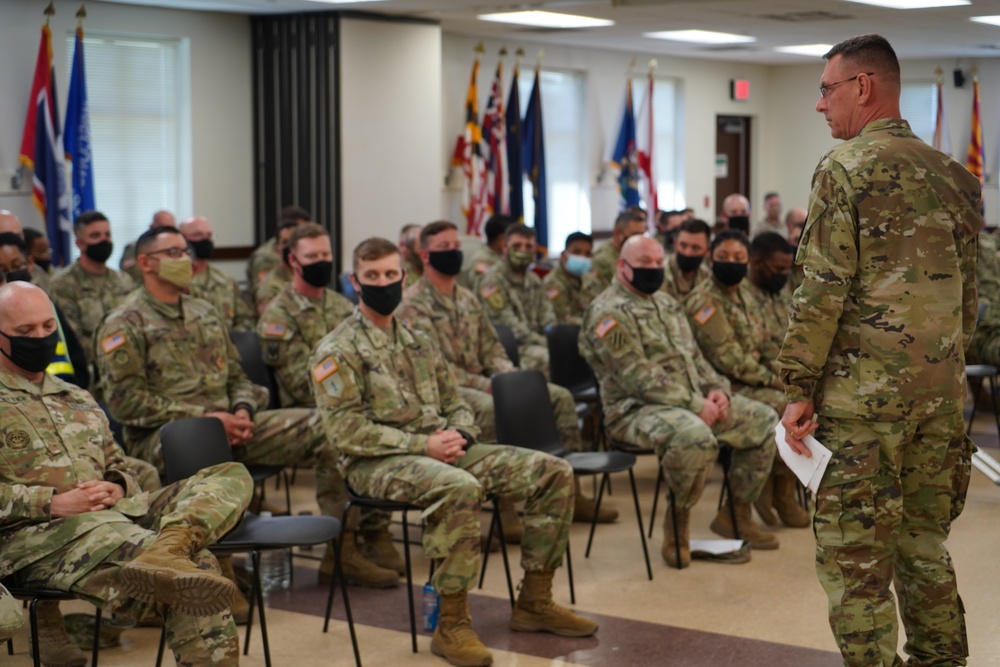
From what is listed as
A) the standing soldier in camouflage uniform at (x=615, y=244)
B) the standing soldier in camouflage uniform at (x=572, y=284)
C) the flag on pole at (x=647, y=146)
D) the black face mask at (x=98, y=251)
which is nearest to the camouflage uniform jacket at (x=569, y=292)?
the standing soldier in camouflage uniform at (x=572, y=284)

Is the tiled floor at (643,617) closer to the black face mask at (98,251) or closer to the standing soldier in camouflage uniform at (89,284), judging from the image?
the standing soldier in camouflage uniform at (89,284)

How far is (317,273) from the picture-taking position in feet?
19.0

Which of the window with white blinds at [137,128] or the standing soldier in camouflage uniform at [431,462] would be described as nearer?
the standing soldier in camouflage uniform at [431,462]

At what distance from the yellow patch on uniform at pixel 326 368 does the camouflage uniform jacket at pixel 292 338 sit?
1.37 meters

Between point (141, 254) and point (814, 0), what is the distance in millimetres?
5760

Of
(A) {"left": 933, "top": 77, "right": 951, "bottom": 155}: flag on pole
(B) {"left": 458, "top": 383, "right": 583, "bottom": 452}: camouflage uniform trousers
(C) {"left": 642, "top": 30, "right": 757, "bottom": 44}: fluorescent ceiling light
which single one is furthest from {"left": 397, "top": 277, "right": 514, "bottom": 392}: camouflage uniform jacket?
(A) {"left": 933, "top": 77, "right": 951, "bottom": 155}: flag on pole

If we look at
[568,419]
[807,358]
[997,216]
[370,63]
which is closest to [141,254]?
[568,419]

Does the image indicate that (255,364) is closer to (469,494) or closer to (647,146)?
(469,494)

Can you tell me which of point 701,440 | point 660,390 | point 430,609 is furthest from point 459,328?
point 430,609

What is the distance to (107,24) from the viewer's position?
28.9ft

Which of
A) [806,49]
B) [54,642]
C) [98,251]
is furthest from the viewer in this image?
[806,49]

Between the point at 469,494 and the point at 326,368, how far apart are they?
72cm

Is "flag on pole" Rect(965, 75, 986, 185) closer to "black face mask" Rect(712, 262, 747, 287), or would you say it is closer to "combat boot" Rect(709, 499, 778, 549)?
"black face mask" Rect(712, 262, 747, 287)

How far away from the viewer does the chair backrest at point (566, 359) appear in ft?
20.7
